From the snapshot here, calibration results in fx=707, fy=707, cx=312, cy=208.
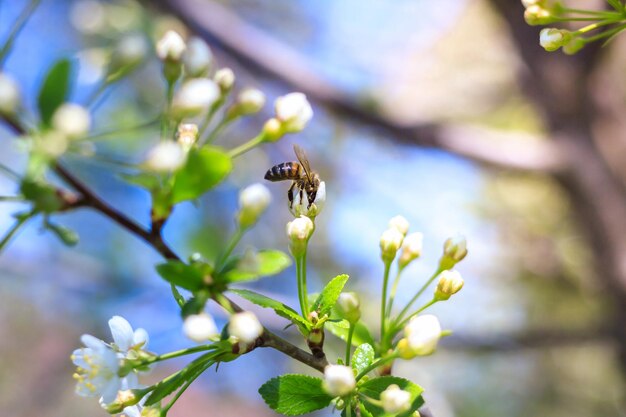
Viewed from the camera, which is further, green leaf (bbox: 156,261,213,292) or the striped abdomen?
the striped abdomen

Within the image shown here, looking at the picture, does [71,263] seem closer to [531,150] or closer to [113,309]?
[113,309]

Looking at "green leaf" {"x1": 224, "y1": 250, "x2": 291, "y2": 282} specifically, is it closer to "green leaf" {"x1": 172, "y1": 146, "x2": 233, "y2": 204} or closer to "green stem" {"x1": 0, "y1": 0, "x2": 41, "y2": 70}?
"green leaf" {"x1": 172, "y1": 146, "x2": 233, "y2": 204}

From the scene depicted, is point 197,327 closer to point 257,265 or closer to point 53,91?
point 257,265

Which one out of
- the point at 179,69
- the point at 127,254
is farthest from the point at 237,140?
the point at 179,69

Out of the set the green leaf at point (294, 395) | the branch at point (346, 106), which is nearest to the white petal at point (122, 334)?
the green leaf at point (294, 395)

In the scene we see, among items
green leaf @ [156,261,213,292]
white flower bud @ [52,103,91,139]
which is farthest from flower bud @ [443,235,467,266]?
white flower bud @ [52,103,91,139]

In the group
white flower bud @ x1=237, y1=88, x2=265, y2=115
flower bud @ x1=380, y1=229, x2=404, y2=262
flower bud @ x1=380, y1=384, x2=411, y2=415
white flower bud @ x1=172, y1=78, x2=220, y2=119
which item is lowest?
flower bud @ x1=380, y1=384, x2=411, y2=415
